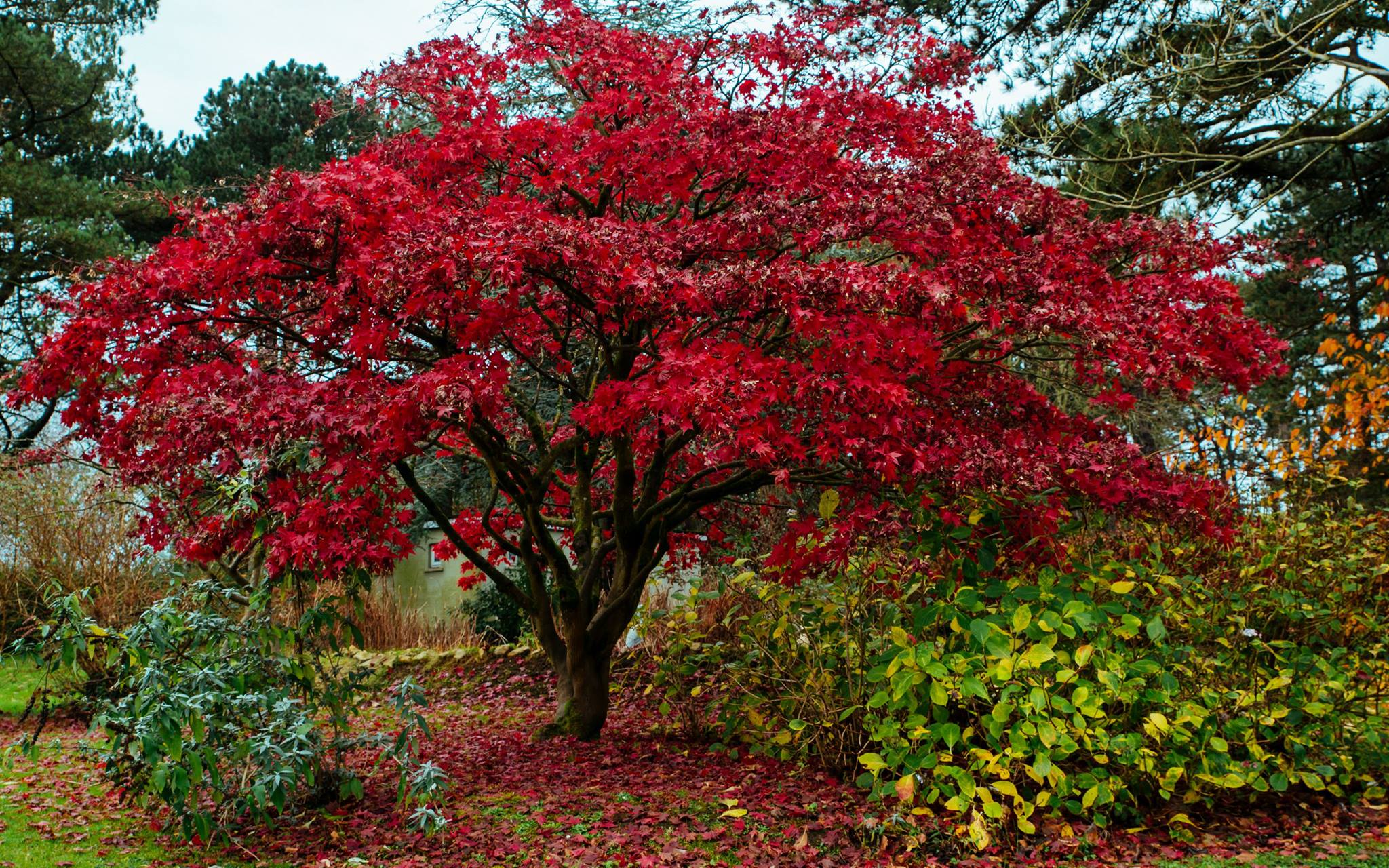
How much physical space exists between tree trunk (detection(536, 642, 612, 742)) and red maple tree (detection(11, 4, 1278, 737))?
0.63 meters

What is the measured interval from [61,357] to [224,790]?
6.24 ft

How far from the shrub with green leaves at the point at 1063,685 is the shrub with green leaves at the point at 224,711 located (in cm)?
198

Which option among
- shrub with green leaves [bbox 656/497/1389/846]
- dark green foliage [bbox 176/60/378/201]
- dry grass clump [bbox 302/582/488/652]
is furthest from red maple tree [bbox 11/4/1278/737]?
dark green foliage [bbox 176/60/378/201]

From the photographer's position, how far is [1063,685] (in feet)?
14.7

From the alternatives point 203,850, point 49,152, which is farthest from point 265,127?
point 203,850

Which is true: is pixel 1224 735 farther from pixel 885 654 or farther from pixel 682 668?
pixel 682 668

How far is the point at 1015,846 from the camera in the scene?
160 inches

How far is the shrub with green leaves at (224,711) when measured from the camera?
3568 mm

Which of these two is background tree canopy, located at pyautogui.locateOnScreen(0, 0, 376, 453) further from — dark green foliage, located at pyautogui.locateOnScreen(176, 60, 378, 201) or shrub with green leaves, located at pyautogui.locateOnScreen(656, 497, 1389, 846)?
shrub with green leaves, located at pyautogui.locateOnScreen(656, 497, 1389, 846)

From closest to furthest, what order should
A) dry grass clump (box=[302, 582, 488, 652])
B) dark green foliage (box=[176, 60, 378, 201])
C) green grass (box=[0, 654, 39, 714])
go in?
green grass (box=[0, 654, 39, 714]) < dry grass clump (box=[302, 582, 488, 652]) < dark green foliage (box=[176, 60, 378, 201])

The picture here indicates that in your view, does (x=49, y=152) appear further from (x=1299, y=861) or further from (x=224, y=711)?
(x=1299, y=861)

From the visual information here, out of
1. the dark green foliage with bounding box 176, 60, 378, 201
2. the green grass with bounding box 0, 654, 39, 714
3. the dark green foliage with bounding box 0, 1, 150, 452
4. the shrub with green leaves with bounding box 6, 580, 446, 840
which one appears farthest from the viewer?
Answer: the dark green foliage with bounding box 176, 60, 378, 201

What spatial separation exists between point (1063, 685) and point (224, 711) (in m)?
3.53

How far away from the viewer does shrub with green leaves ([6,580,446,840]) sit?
3.57 m
